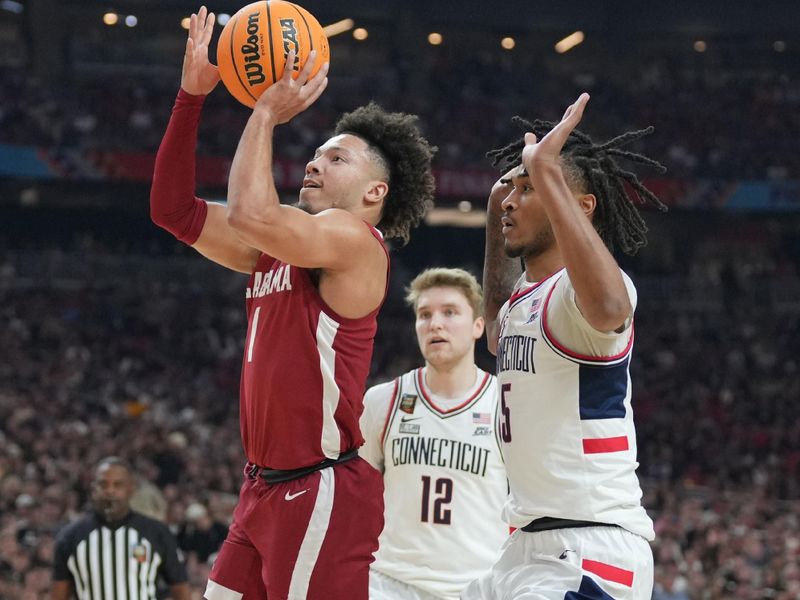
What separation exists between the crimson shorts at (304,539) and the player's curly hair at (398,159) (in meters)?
1.04

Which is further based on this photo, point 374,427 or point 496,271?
point 374,427

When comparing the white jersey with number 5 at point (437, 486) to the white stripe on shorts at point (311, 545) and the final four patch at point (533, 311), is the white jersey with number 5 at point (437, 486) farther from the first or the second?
the final four patch at point (533, 311)

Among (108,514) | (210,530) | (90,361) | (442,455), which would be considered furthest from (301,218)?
(90,361)

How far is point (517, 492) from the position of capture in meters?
4.06

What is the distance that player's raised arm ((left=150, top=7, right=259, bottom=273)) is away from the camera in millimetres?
4539


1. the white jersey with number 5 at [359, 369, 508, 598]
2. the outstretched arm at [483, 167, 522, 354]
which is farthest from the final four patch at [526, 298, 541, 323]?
the white jersey with number 5 at [359, 369, 508, 598]

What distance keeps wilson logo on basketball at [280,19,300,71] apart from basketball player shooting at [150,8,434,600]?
6 cm

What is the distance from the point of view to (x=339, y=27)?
29859mm

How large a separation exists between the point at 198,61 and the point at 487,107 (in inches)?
Answer: 952

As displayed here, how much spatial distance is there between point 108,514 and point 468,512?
2992 mm

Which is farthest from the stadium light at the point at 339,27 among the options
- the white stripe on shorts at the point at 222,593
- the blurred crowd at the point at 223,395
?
the white stripe on shorts at the point at 222,593

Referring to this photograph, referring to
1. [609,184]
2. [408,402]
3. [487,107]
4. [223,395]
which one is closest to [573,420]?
[609,184]

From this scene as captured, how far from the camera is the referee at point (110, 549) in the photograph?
7.84 m

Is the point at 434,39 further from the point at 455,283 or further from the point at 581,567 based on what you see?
the point at 581,567
